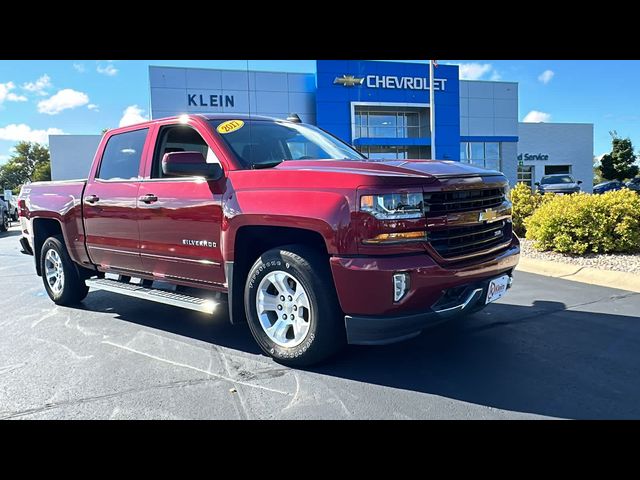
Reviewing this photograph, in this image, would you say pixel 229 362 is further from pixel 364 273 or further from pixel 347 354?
pixel 364 273

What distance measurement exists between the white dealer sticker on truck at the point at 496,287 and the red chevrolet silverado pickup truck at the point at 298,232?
0.05 ft

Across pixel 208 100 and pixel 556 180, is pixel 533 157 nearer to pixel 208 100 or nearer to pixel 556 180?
pixel 556 180

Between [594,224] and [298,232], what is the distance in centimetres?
577

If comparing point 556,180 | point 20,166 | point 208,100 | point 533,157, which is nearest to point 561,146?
point 533,157

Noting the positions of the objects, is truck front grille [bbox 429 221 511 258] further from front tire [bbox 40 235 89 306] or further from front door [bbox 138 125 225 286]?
front tire [bbox 40 235 89 306]

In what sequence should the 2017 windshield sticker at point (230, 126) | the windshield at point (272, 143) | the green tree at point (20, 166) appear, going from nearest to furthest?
the windshield at point (272, 143)
the 2017 windshield sticker at point (230, 126)
the green tree at point (20, 166)

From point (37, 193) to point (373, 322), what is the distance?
5083 mm

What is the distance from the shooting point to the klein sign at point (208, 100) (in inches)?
1147

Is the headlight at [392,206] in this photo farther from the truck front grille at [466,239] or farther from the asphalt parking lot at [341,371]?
the asphalt parking lot at [341,371]

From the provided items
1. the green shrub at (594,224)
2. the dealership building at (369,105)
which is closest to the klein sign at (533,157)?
the dealership building at (369,105)

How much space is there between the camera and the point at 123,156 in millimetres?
5141

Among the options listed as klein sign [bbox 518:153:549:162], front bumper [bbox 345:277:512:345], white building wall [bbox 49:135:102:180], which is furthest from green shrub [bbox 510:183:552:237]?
klein sign [bbox 518:153:549:162]
